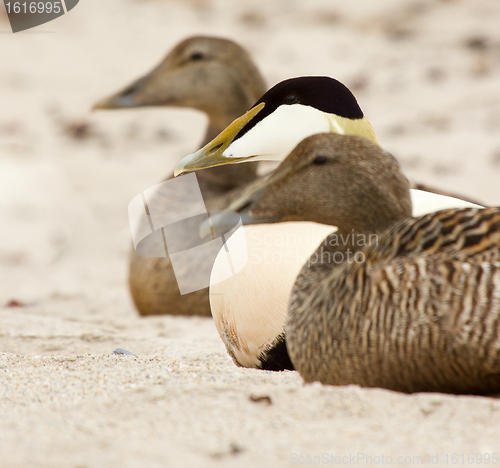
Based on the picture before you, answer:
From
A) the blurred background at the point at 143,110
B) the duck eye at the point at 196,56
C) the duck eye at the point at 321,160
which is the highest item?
the duck eye at the point at 196,56

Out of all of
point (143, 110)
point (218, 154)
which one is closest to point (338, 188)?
point (218, 154)

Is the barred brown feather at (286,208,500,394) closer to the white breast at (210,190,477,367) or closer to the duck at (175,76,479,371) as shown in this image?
the duck at (175,76,479,371)

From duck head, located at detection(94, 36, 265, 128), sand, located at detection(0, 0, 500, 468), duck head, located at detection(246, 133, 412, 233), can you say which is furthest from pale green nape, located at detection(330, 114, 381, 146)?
duck head, located at detection(94, 36, 265, 128)

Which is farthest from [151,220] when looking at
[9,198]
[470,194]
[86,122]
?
[86,122]

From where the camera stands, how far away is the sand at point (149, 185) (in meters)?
1.57

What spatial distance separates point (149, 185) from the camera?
6.40 meters

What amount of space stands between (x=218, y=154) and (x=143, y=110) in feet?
18.3

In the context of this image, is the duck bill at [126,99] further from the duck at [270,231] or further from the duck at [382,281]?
the duck at [382,281]

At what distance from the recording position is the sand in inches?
61.7

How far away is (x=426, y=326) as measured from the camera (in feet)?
5.72

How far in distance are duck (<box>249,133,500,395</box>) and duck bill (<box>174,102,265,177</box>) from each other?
668mm

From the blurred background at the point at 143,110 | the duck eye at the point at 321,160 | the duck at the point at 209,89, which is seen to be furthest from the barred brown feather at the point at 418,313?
the duck at the point at 209,89

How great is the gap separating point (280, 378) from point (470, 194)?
3.81 meters

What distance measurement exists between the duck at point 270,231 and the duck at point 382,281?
15cm
